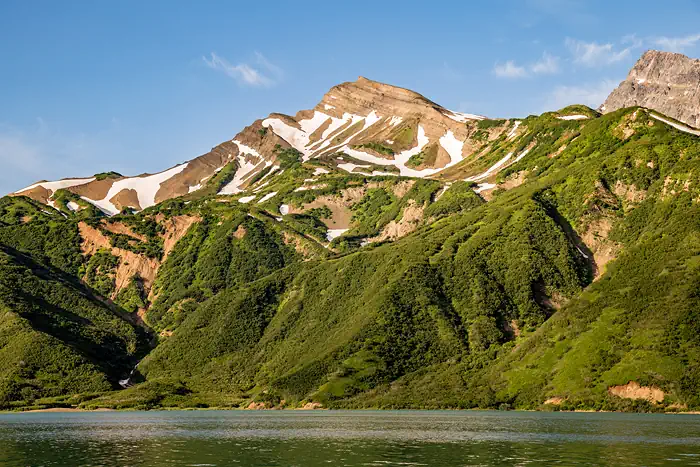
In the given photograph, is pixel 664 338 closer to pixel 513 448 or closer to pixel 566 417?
pixel 566 417

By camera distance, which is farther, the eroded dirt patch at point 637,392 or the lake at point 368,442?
the eroded dirt patch at point 637,392

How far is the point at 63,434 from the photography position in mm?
105250

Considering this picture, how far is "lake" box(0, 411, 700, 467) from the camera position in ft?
240

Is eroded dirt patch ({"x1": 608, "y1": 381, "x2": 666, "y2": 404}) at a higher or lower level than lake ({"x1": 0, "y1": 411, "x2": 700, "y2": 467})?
lower

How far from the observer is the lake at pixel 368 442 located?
240 ft

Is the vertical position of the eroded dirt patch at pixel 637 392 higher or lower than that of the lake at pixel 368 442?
lower

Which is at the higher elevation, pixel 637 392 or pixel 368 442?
pixel 368 442

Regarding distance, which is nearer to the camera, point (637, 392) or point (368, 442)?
point (368, 442)

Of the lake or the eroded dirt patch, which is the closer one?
the lake

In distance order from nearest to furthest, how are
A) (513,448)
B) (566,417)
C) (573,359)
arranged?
(513,448) → (566,417) → (573,359)

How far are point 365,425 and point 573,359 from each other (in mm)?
54256

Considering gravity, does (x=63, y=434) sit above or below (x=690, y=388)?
above

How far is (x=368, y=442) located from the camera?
89.2 meters

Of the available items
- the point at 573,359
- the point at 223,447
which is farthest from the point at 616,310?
the point at 223,447
